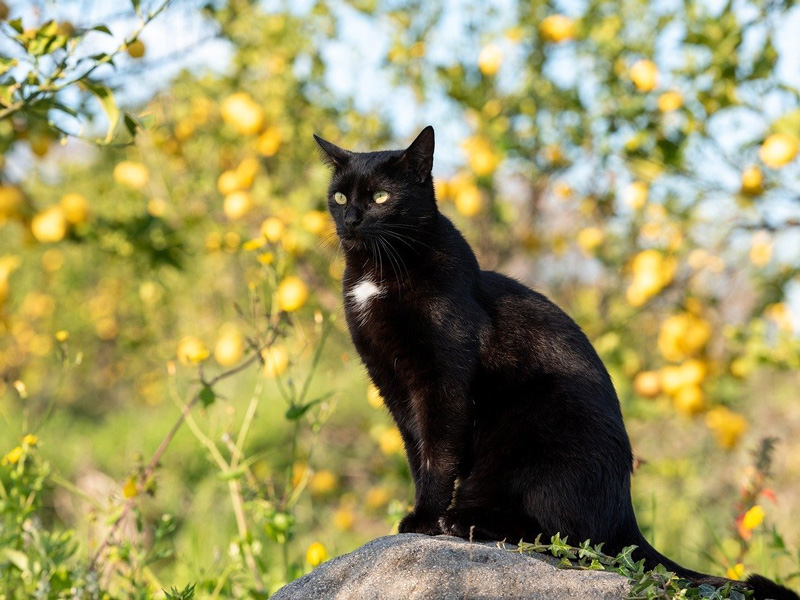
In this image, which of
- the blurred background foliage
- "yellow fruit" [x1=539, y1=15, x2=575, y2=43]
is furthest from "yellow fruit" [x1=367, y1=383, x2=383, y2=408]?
"yellow fruit" [x1=539, y1=15, x2=575, y2=43]

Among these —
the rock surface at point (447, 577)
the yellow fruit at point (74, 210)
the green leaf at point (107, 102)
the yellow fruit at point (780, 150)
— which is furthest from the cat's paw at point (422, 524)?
the yellow fruit at point (74, 210)

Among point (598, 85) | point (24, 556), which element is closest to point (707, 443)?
point (598, 85)

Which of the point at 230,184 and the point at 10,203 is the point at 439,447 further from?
the point at 230,184

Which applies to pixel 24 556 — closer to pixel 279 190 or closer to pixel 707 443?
pixel 279 190

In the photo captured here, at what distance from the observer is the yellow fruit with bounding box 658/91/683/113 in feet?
13.5

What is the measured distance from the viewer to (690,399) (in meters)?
4.42

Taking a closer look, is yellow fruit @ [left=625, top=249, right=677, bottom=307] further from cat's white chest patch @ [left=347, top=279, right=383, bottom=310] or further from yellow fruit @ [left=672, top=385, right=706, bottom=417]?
cat's white chest patch @ [left=347, top=279, right=383, bottom=310]

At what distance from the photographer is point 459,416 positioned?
91.6 inches

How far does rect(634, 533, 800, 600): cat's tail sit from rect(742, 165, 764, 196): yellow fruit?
2.27 meters

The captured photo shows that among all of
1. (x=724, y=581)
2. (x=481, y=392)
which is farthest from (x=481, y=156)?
(x=724, y=581)

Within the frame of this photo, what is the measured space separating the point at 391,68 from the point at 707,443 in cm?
384

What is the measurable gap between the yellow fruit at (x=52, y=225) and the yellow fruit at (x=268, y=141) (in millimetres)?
1329

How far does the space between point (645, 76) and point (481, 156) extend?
0.91 meters

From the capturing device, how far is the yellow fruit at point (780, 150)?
11.7 feet
